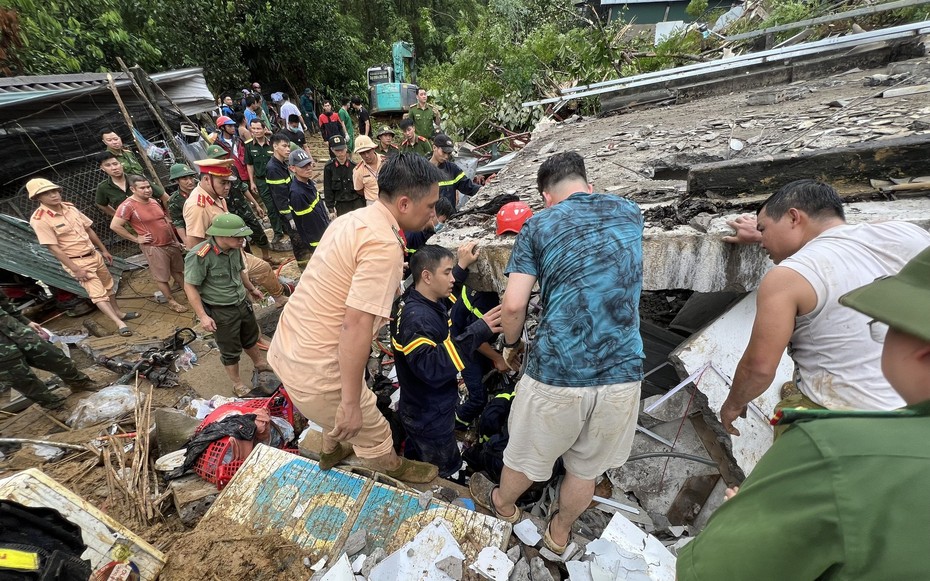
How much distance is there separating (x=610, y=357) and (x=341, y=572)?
5.27 ft

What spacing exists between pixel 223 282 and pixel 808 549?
401 cm

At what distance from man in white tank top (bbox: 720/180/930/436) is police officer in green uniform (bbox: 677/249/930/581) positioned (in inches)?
38.9

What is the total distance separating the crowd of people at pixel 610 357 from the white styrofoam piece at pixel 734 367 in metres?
0.13

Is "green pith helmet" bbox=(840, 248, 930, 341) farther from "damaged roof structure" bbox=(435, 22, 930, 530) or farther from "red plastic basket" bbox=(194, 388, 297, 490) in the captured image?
"red plastic basket" bbox=(194, 388, 297, 490)

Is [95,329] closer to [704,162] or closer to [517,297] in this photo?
[517,297]

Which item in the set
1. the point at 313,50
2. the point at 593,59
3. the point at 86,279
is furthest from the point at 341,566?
the point at 313,50

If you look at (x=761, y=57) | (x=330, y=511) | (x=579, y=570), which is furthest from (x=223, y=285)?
(x=761, y=57)

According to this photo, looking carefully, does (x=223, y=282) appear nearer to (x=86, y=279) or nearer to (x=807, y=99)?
(x=86, y=279)

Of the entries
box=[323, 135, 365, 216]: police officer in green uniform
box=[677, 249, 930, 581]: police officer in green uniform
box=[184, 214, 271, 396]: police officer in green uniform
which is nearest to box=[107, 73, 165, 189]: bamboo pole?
box=[323, 135, 365, 216]: police officer in green uniform

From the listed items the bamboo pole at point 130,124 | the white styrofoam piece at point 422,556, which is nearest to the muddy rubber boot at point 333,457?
the white styrofoam piece at point 422,556

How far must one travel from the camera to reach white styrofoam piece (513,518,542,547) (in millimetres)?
2170

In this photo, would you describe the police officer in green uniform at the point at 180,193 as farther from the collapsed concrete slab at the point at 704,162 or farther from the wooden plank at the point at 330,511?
the wooden plank at the point at 330,511

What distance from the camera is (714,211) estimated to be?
244cm

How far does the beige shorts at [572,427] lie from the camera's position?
183 centimetres
